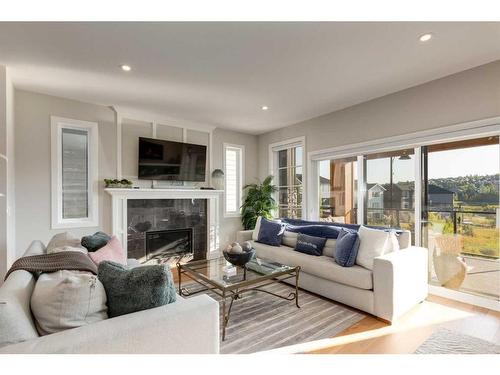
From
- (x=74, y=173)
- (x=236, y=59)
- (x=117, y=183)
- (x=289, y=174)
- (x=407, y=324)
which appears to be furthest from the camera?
(x=289, y=174)

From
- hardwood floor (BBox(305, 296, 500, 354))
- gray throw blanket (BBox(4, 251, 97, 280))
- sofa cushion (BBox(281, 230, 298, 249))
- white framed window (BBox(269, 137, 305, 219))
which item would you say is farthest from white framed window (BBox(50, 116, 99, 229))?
hardwood floor (BBox(305, 296, 500, 354))

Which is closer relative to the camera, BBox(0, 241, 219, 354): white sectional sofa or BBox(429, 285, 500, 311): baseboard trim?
BBox(0, 241, 219, 354): white sectional sofa

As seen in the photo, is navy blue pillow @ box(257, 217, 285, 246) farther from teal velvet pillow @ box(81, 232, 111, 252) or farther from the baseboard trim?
teal velvet pillow @ box(81, 232, 111, 252)

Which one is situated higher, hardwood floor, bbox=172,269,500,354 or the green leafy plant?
the green leafy plant

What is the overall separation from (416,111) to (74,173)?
15.7ft

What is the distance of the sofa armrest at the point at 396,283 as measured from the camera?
2.37m

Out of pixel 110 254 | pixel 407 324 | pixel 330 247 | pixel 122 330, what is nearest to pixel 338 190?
pixel 330 247

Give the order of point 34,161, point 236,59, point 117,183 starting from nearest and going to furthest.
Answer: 1. point 236,59
2. point 34,161
3. point 117,183

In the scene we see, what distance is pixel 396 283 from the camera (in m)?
2.39

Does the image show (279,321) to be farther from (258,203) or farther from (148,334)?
(258,203)

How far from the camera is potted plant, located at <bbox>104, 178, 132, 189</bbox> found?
381 centimetres

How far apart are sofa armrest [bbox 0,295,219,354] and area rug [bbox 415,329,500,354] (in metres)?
1.69

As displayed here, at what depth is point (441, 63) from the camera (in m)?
2.68
